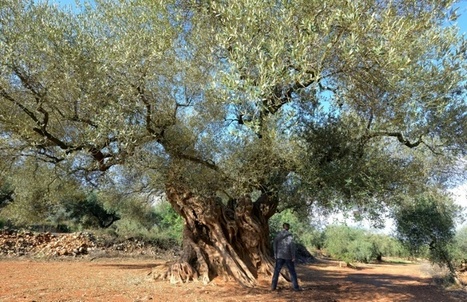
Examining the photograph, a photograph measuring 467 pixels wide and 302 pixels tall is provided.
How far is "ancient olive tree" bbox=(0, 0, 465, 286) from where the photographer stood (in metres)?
6.55

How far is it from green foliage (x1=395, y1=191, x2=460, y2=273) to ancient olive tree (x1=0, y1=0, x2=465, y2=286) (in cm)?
427

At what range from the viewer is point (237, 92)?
630cm

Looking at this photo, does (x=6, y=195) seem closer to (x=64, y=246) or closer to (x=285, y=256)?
(x=64, y=246)

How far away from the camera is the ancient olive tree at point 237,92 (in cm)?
655

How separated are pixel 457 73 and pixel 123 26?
7.20m

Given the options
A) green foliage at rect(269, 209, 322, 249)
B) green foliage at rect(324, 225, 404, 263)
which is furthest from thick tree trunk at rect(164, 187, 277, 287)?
green foliage at rect(324, 225, 404, 263)

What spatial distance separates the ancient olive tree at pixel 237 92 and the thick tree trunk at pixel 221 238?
90 mm

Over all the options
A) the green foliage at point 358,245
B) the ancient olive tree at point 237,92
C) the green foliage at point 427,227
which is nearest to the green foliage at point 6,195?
the ancient olive tree at point 237,92

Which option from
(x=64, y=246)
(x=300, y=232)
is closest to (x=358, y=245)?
(x=300, y=232)

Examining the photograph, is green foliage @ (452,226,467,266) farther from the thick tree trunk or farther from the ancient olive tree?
the thick tree trunk

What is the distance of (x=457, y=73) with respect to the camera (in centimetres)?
727

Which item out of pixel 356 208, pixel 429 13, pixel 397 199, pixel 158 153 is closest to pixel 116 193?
pixel 158 153

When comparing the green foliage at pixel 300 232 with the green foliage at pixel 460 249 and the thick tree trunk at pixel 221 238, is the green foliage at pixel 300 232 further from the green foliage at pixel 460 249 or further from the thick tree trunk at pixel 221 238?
the thick tree trunk at pixel 221 238

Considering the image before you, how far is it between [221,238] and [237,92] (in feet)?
20.6
